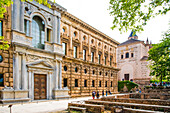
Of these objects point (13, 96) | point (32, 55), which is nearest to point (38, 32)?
point (32, 55)

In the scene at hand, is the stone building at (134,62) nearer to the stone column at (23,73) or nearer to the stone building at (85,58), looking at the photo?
the stone building at (85,58)

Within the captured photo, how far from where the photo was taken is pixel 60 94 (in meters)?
23.3

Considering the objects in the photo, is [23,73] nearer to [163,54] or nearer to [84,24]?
[84,24]

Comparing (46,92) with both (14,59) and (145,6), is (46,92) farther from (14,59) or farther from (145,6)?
(145,6)

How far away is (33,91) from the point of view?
65.5ft

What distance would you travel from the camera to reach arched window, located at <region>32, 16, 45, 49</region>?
2167cm

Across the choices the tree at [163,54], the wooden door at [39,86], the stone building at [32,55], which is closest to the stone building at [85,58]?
the stone building at [32,55]

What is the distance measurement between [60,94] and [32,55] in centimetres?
706

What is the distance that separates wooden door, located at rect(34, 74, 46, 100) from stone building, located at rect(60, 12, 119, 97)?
3.83 meters

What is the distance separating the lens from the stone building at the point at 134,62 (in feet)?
178

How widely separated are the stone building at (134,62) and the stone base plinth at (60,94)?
36.9 meters

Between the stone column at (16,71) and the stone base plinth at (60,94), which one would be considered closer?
the stone column at (16,71)

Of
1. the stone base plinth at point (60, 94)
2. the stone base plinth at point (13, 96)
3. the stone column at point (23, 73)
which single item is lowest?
the stone base plinth at point (60, 94)

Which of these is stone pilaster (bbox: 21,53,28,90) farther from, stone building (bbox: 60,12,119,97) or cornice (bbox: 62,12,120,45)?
cornice (bbox: 62,12,120,45)
